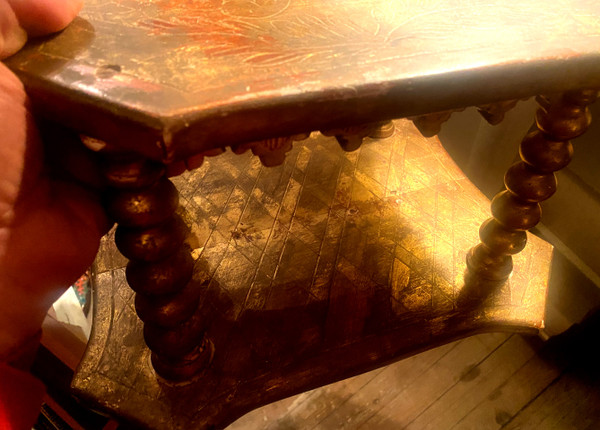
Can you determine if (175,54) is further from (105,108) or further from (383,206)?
(383,206)

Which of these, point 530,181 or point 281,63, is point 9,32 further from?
point 530,181

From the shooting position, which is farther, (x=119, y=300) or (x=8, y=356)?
(x=119, y=300)

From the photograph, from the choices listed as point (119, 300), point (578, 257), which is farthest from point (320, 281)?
point (578, 257)

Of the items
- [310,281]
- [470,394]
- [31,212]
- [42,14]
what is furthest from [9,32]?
[470,394]

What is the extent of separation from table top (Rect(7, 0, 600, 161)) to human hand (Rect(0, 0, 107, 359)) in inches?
0.8

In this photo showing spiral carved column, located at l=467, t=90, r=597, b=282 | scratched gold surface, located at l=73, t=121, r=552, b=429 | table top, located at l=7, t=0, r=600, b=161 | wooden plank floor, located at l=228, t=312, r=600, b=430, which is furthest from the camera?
wooden plank floor, located at l=228, t=312, r=600, b=430

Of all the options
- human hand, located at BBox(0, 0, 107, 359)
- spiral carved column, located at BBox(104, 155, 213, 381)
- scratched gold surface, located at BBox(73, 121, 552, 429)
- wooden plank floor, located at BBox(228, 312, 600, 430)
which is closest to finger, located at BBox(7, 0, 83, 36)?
human hand, located at BBox(0, 0, 107, 359)

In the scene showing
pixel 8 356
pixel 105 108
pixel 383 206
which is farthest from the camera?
pixel 383 206

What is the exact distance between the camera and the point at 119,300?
84cm

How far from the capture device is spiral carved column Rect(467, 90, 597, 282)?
625 millimetres

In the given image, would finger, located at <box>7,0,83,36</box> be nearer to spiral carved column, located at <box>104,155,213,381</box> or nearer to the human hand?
the human hand

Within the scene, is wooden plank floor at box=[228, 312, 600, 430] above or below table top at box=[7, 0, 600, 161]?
below

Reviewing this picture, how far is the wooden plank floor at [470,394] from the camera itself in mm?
1090

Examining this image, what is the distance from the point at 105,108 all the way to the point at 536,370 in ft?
3.88
